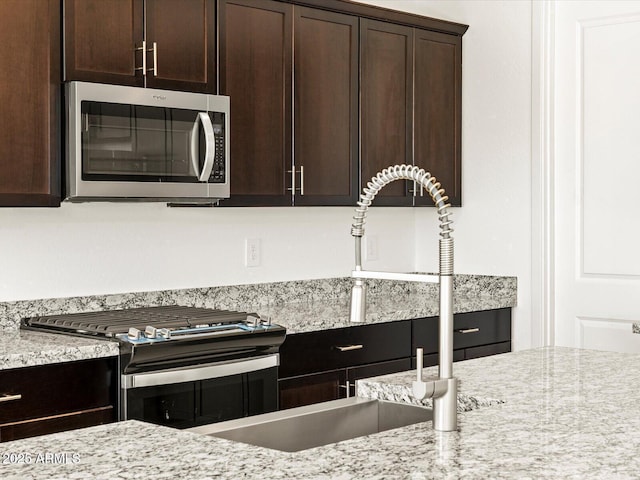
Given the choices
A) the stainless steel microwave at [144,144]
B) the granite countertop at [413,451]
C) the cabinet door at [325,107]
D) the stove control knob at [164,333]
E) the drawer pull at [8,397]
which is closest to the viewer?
the granite countertop at [413,451]

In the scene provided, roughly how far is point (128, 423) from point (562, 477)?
0.82 m

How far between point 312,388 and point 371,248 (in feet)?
→ 4.51

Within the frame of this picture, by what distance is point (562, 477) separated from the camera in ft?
4.49

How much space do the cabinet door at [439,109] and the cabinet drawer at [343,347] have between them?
2.89 ft

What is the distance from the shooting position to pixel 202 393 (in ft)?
9.96

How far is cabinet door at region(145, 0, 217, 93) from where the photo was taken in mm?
3361

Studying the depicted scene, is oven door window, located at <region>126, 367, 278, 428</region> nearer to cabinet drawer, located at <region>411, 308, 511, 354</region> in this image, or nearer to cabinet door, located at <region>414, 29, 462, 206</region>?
cabinet drawer, located at <region>411, 308, 511, 354</region>

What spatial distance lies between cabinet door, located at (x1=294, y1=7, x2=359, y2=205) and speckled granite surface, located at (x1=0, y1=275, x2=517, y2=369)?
485 mm

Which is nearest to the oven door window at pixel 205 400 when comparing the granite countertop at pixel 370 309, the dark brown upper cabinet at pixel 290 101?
the granite countertop at pixel 370 309

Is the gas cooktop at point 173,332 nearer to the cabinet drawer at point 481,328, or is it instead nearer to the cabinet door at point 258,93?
the cabinet door at point 258,93

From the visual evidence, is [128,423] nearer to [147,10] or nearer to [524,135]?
[147,10]

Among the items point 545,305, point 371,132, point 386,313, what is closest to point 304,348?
point 386,313

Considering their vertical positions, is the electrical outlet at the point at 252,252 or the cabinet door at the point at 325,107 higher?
→ the cabinet door at the point at 325,107

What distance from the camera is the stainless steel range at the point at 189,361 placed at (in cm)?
288
